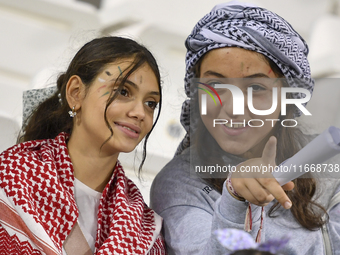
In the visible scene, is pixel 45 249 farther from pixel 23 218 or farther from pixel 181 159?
pixel 181 159

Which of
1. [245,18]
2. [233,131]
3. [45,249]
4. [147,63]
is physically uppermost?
[245,18]

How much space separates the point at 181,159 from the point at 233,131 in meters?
0.25

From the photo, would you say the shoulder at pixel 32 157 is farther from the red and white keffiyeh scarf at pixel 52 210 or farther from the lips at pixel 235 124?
the lips at pixel 235 124

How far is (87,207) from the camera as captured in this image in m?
1.24

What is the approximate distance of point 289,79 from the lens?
4.30ft

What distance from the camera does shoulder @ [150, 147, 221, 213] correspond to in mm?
1313

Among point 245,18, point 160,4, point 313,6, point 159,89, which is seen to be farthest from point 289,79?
point 313,6

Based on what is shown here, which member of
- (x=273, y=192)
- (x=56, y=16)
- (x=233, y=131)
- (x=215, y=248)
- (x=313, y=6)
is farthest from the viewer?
(x=313, y=6)

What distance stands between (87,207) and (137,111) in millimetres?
278

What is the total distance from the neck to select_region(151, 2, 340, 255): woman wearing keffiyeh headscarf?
20 centimetres

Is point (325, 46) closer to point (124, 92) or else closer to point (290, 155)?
point (290, 155)

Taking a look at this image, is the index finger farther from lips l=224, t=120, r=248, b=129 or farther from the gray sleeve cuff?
lips l=224, t=120, r=248, b=129

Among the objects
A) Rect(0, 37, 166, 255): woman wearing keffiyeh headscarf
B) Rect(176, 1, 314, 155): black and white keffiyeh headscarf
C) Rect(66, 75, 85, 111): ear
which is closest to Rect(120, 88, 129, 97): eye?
Rect(0, 37, 166, 255): woman wearing keffiyeh headscarf

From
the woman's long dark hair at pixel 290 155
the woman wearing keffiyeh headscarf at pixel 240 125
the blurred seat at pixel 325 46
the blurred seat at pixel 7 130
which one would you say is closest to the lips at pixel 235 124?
Answer: the woman wearing keffiyeh headscarf at pixel 240 125
